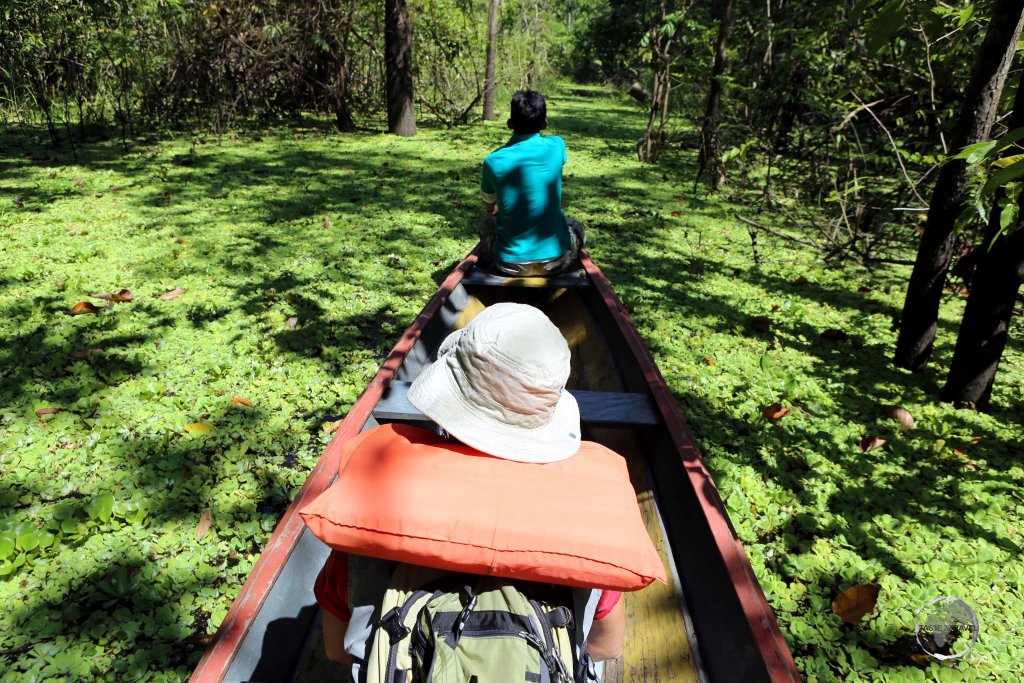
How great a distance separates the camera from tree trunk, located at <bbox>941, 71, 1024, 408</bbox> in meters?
3.28

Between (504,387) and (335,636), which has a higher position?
(504,387)

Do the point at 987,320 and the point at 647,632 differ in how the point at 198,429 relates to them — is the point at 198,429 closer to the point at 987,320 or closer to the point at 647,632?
the point at 647,632

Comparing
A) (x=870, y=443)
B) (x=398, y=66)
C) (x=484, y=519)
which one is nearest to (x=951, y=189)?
(x=870, y=443)

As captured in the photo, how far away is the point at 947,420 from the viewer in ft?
12.0

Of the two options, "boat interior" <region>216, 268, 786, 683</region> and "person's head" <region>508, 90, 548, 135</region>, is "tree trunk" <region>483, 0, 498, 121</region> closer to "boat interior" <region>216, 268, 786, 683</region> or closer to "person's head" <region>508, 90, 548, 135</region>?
"person's head" <region>508, 90, 548, 135</region>

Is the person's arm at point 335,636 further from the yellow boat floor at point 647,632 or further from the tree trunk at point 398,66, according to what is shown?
the tree trunk at point 398,66

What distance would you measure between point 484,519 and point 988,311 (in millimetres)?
3726

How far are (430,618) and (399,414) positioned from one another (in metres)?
1.44

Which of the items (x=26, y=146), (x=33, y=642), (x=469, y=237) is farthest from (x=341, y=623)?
(x=26, y=146)

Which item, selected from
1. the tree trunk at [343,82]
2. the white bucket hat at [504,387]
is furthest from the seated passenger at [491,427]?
the tree trunk at [343,82]

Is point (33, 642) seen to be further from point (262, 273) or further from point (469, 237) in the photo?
point (469, 237)

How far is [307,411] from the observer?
11.5ft

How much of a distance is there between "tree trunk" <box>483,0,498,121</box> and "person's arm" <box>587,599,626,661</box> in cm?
1357

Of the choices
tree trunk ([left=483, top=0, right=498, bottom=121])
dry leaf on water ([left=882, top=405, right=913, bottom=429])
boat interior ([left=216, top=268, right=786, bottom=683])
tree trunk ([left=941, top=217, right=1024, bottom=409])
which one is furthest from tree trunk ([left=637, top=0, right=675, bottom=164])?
boat interior ([left=216, top=268, right=786, bottom=683])
